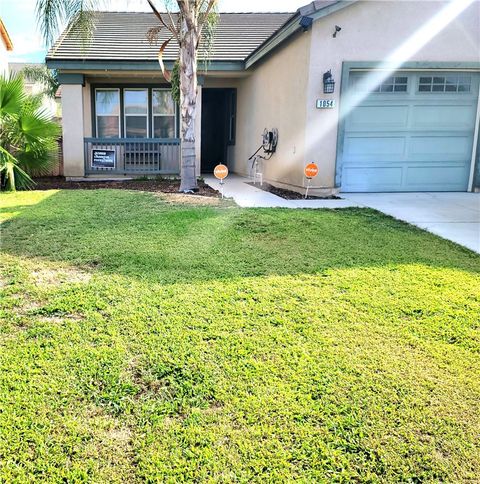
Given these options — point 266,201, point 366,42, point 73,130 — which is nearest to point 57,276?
point 266,201

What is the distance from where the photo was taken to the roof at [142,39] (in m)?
13.0

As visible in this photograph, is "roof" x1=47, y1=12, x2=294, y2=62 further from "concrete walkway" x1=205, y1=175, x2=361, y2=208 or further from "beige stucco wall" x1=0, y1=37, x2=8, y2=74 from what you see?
"beige stucco wall" x1=0, y1=37, x2=8, y2=74

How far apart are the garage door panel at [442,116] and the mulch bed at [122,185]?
465 cm

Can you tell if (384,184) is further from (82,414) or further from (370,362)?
(82,414)

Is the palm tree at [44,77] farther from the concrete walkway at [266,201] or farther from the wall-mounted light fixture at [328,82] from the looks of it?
the wall-mounted light fixture at [328,82]

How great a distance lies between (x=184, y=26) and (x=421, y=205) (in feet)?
18.6

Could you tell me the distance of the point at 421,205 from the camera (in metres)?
8.29

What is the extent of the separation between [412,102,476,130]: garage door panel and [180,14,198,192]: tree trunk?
15.4ft

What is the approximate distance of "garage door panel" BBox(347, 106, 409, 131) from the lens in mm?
9672

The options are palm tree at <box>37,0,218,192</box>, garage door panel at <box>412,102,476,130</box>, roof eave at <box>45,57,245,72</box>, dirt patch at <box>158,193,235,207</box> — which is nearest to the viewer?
dirt patch at <box>158,193,235,207</box>

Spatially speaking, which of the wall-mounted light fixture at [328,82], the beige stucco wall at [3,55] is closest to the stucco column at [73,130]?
the wall-mounted light fixture at [328,82]

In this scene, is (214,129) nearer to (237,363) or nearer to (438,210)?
(438,210)

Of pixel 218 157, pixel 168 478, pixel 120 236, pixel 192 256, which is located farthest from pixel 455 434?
pixel 218 157

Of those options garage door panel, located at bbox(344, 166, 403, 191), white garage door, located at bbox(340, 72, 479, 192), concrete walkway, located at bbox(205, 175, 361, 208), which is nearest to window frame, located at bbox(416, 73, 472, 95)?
white garage door, located at bbox(340, 72, 479, 192)
